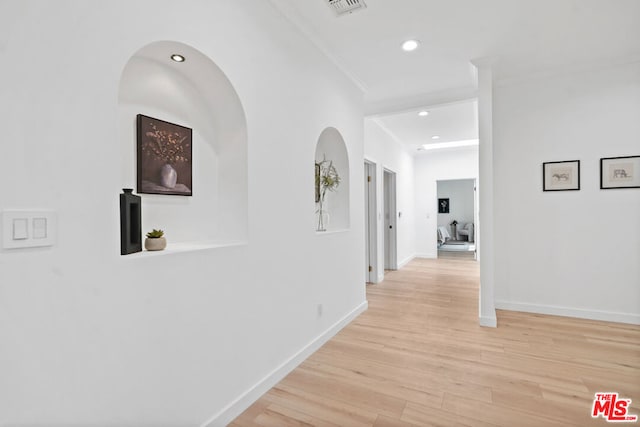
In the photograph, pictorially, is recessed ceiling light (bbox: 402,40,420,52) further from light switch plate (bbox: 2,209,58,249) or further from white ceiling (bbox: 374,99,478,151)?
light switch plate (bbox: 2,209,58,249)

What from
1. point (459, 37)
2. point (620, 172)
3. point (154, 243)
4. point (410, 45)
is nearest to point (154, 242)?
point (154, 243)

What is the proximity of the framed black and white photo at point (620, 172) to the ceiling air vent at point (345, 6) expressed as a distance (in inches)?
119

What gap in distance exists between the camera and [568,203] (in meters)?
3.58

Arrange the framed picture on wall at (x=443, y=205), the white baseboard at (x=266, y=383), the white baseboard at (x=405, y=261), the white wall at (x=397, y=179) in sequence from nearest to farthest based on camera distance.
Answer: the white baseboard at (x=266, y=383), the white wall at (x=397, y=179), the white baseboard at (x=405, y=261), the framed picture on wall at (x=443, y=205)

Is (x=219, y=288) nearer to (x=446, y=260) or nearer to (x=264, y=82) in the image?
(x=264, y=82)

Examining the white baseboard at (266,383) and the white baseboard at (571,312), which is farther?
the white baseboard at (571,312)

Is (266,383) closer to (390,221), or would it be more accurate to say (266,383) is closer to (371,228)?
(371,228)

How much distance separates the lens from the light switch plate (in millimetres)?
988

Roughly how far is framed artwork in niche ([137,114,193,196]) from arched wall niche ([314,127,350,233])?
5.53 ft

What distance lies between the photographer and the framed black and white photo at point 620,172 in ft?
10.9

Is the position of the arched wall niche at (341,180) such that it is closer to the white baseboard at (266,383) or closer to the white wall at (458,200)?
the white baseboard at (266,383)

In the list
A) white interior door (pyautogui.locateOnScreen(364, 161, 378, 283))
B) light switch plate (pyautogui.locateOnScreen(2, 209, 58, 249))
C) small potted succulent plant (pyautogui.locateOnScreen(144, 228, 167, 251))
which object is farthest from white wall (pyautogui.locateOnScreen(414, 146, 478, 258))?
light switch plate (pyautogui.locateOnScreen(2, 209, 58, 249))

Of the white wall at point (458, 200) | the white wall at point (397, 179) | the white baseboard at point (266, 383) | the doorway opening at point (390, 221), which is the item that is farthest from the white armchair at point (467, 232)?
the white baseboard at point (266, 383)

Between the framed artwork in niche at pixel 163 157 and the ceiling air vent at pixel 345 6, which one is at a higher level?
the ceiling air vent at pixel 345 6
